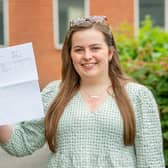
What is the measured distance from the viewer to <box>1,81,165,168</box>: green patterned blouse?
2639 mm

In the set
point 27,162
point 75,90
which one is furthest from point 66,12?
point 75,90

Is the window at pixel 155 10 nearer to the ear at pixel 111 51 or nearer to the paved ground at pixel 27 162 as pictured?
the paved ground at pixel 27 162

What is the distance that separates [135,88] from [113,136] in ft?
0.90

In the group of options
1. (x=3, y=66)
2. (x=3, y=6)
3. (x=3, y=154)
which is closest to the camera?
(x=3, y=66)

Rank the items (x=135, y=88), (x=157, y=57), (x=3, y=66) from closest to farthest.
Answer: (x=3, y=66) → (x=135, y=88) → (x=157, y=57)

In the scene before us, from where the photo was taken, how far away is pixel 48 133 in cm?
273

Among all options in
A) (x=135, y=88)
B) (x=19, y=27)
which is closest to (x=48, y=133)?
(x=135, y=88)

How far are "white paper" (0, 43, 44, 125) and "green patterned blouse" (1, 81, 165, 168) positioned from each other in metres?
0.17

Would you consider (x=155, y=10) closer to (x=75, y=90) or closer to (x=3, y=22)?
(x=3, y=22)

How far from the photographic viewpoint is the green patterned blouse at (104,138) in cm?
264

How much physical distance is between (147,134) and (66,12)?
38.2 ft

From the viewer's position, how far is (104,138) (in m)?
2.65

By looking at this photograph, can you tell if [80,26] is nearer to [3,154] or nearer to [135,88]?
[135,88]

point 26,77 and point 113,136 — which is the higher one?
point 26,77
